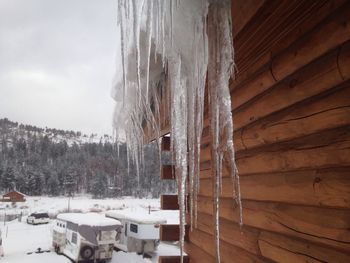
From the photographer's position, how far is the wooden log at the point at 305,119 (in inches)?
52.5

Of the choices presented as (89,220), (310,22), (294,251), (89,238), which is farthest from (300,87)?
(89,220)

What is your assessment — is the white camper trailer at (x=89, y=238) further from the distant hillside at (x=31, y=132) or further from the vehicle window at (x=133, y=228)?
the distant hillside at (x=31, y=132)

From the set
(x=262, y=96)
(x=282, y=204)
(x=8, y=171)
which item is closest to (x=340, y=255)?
(x=282, y=204)

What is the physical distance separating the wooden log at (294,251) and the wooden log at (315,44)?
87cm

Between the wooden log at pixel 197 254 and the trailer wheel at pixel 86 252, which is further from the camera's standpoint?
the trailer wheel at pixel 86 252

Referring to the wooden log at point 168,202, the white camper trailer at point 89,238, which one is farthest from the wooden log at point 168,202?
the white camper trailer at point 89,238

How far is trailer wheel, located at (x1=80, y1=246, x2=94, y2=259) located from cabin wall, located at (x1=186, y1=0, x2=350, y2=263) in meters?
12.6

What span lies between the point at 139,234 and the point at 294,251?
46.5 ft

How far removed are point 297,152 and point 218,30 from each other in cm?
75

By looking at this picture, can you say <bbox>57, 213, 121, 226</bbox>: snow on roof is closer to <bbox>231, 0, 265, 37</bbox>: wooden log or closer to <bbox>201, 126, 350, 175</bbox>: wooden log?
<bbox>201, 126, 350, 175</bbox>: wooden log

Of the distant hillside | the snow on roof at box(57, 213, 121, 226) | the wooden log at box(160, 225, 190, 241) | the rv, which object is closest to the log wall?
the wooden log at box(160, 225, 190, 241)

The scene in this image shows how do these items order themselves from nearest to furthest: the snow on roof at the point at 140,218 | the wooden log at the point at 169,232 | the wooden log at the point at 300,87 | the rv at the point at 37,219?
the wooden log at the point at 300,87 → the wooden log at the point at 169,232 → the snow on roof at the point at 140,218 → the rv at the point at 37,219

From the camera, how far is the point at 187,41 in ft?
5.78

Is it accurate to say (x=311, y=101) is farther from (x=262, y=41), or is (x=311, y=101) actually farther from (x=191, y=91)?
(x=191, y=91)
